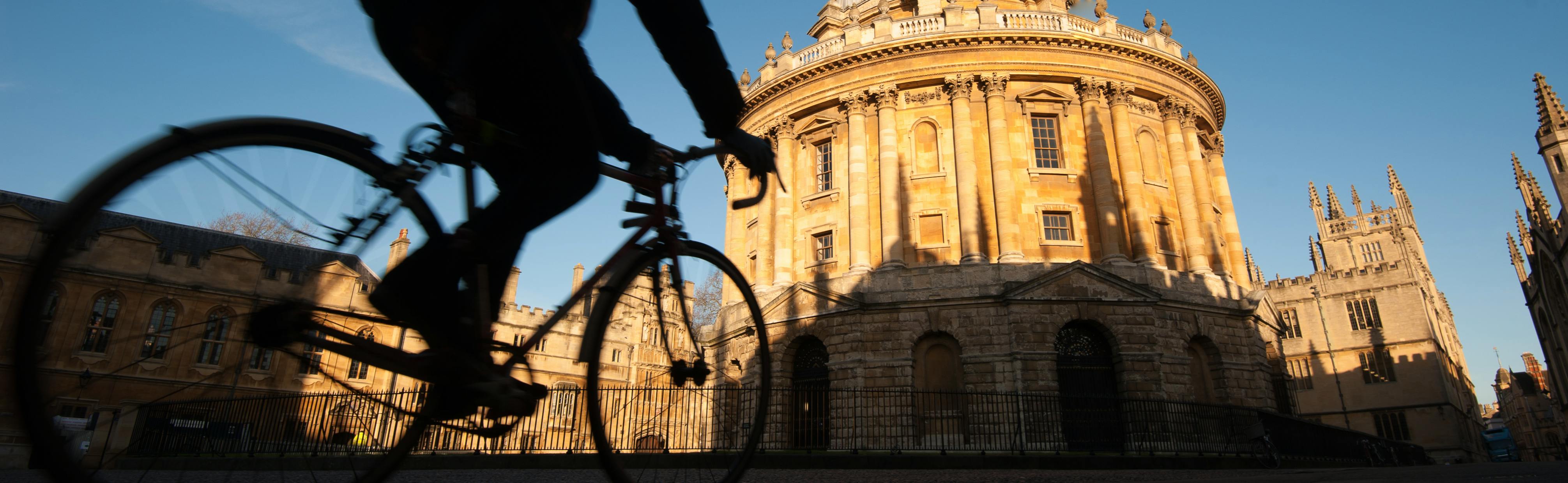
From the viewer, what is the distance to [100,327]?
1820 millimetres

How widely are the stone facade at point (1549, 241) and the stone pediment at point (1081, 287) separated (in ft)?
Result: 116

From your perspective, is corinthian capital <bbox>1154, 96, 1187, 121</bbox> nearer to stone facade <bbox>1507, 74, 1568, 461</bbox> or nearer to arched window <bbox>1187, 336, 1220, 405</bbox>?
arched window <bbox>1187, 336, 1220, 405</bbox>

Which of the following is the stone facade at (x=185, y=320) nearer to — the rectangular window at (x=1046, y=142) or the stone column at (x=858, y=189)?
the stone column at (x=858, y=189)

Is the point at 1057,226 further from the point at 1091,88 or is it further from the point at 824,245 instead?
the point at 824,245

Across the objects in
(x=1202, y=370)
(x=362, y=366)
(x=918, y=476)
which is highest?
(x=1202, y=370)

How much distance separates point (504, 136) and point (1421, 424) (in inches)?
2670

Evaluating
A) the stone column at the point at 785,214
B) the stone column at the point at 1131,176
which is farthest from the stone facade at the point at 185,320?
the stone column at the point at 1131,176

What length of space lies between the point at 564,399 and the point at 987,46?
67.7 ft

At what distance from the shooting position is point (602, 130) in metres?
2.98

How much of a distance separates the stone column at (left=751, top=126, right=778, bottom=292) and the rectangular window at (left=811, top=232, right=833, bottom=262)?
6.46 feet

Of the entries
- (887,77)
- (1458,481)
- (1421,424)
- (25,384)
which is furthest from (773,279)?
(1421,424)

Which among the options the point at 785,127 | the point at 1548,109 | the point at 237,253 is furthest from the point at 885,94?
the point at 1548,109

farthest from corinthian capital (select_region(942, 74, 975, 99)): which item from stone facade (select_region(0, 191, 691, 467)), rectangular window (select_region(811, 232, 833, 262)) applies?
stone facade (select_region(0, 191, 691, 467))

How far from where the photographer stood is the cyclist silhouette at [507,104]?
2410 mm
